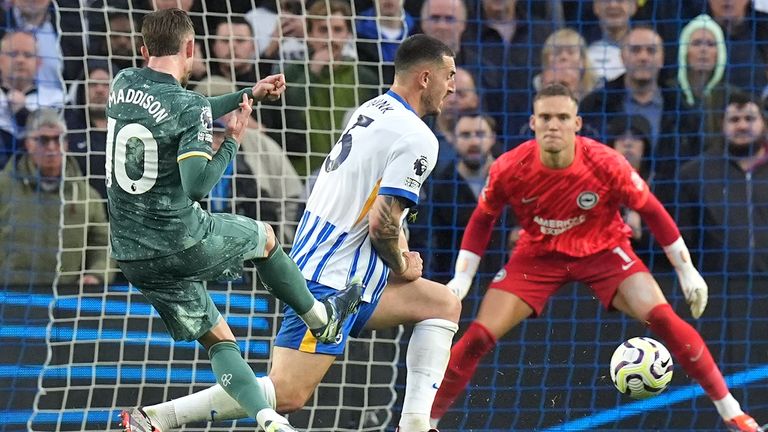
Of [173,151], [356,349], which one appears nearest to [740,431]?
[356,349]

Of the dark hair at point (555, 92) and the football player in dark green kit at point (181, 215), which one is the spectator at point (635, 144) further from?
the football player in dark green kit at point (181, 215)

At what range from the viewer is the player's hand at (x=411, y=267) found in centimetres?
621

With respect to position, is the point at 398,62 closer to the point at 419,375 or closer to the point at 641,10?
the point at 419,375

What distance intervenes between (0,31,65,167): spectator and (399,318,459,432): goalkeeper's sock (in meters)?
3.64

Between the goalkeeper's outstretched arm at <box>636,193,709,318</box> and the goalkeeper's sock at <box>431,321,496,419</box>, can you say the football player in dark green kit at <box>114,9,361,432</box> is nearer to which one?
the goalkeeper's sock at <box>431,321,496,419</box>

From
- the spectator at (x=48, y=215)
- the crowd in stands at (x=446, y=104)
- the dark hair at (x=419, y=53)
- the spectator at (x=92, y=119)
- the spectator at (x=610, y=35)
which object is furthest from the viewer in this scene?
the spectator at (x=610, y=35)

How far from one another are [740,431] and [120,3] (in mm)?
4873

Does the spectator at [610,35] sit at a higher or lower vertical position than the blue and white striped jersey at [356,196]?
higher

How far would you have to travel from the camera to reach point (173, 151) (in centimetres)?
557


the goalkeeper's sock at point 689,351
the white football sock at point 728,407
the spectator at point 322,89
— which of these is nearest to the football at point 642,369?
the goalkeeper's sock at point 689,351

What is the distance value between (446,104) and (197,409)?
398cm

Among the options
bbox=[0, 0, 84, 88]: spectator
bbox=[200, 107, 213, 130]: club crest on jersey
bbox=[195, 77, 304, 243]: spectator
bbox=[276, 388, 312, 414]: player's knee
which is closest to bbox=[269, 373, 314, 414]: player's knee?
bbox=[276, 388, 312, 414]: player's knee

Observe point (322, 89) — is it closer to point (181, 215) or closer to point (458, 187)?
point (458, 187)

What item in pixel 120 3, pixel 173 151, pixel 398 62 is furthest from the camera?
pixel 120 3
